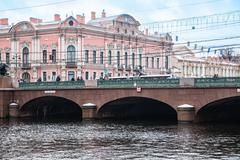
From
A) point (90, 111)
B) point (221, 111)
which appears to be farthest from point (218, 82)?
point (90, 111)

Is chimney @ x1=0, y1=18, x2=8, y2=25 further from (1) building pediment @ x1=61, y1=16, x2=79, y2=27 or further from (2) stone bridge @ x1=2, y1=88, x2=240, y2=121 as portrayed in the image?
(2) stone bridge @ x1=2, y1=88, x2=240, y2=121

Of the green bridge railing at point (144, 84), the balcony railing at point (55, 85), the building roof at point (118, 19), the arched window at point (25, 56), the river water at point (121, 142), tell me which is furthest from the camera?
the building roof at point (118, 19)

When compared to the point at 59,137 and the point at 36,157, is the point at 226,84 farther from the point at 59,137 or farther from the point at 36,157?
the point at 36,157

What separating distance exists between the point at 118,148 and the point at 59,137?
739 cm

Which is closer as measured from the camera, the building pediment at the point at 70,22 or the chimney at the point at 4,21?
the building pediment at the point at 70,22

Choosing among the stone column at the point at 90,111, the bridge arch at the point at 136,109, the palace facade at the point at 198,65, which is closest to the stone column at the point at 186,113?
the bridge arch at the point at 136,109

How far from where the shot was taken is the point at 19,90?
201 feet

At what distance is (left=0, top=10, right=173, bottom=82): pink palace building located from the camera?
278 feet

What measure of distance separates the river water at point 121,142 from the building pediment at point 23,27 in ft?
141

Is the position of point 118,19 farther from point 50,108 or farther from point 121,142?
point 121,142

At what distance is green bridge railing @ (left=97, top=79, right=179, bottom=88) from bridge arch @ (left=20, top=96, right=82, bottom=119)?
22.7ft

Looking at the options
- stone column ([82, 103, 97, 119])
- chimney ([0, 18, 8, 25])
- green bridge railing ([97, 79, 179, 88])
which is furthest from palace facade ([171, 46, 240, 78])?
green bridge railing ([97, 79, 179, 88])

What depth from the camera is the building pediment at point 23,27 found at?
87.7m

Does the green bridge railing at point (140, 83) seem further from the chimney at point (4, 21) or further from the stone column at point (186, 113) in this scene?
the chimney at point (4, 21)
